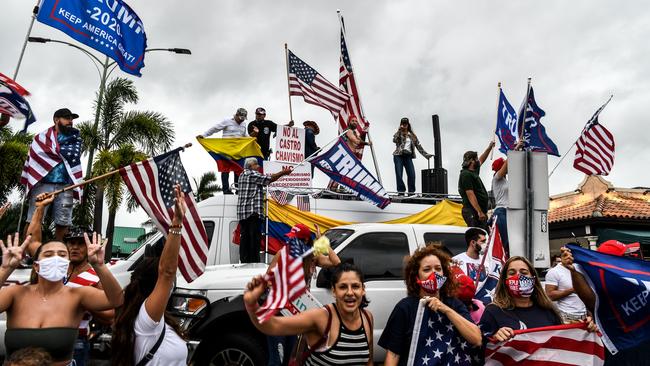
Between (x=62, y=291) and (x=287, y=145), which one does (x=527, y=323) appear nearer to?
(x=62, y=291)

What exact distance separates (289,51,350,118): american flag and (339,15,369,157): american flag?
0.24 meters

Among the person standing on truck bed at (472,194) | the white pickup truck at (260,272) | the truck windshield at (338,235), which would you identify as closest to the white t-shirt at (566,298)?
the white pickup truck at (260,272)

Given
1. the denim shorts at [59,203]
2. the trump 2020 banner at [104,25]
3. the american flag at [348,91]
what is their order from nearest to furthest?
1. the denim shorts at [59,203]
2. the trump 2020 banner at [104,25]
3. the american flag at [348,91]

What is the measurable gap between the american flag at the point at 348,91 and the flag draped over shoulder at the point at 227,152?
2.81 meters

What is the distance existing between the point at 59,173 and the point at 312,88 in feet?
19.9

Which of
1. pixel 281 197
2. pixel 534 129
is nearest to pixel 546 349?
pixel 281 197

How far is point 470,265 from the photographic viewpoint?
624 centimetres

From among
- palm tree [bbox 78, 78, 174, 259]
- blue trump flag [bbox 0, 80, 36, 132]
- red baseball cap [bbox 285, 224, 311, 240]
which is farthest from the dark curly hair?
palm tree [bbox 78, 78, 174, 259]

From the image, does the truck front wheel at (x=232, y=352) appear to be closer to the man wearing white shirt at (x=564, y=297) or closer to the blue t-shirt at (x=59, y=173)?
the man wearing white shirt at (x=564, y=297)

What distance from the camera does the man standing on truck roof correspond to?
7.88 meters

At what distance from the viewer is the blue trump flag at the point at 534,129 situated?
373 inches

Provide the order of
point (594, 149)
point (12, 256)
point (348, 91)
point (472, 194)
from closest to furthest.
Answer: point (12, 256), point (472, 194), point (594, 149), point (348, 91)

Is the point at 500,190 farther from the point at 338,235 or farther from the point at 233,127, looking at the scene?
the point at 233,127

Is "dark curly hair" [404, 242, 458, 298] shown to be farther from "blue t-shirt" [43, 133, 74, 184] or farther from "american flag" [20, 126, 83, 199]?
"blue t-shirt" [43, 133, 74, 184]
